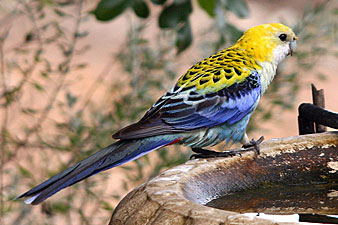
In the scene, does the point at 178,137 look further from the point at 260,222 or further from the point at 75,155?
the point at 75,155

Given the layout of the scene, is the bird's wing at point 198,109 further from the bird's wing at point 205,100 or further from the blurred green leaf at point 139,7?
the blurred green leaf at point 139,7

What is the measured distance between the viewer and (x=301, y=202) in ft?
5.90

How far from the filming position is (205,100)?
2271 mm

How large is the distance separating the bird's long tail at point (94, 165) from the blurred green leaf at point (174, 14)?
43 centimetres

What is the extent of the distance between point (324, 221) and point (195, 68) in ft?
3.36

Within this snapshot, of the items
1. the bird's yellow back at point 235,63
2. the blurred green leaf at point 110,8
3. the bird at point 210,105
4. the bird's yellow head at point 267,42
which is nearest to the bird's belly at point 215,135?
the bird at point 210,105

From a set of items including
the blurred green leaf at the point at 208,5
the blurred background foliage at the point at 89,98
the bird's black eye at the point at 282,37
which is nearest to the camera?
the blurred green leaf at the point at 208,5

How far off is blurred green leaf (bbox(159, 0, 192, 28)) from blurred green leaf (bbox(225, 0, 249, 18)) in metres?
0.15

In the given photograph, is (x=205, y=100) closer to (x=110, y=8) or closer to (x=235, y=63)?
(x=235, y=63)

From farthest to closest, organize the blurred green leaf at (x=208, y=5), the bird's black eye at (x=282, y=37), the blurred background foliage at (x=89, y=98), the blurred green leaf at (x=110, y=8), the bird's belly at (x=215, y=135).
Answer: the blurred background foliage at (x=89, y=98), the bird's black eye at (x=282, y=37), the bird's belly at (x=215, y=135), the blurred green leaf at (x=110, y=8), the blurred green leaf at (x=208, y=5)

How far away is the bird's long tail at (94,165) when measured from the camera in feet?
5.61

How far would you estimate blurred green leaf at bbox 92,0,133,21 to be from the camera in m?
2.13

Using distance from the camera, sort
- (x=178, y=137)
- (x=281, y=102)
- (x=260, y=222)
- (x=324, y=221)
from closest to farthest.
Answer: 1. (x=260, y=222)
2. (x=324, y=221)
3. (x=178, y=137)
4. (x=281, y=102)

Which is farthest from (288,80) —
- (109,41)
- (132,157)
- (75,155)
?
(109,41)
